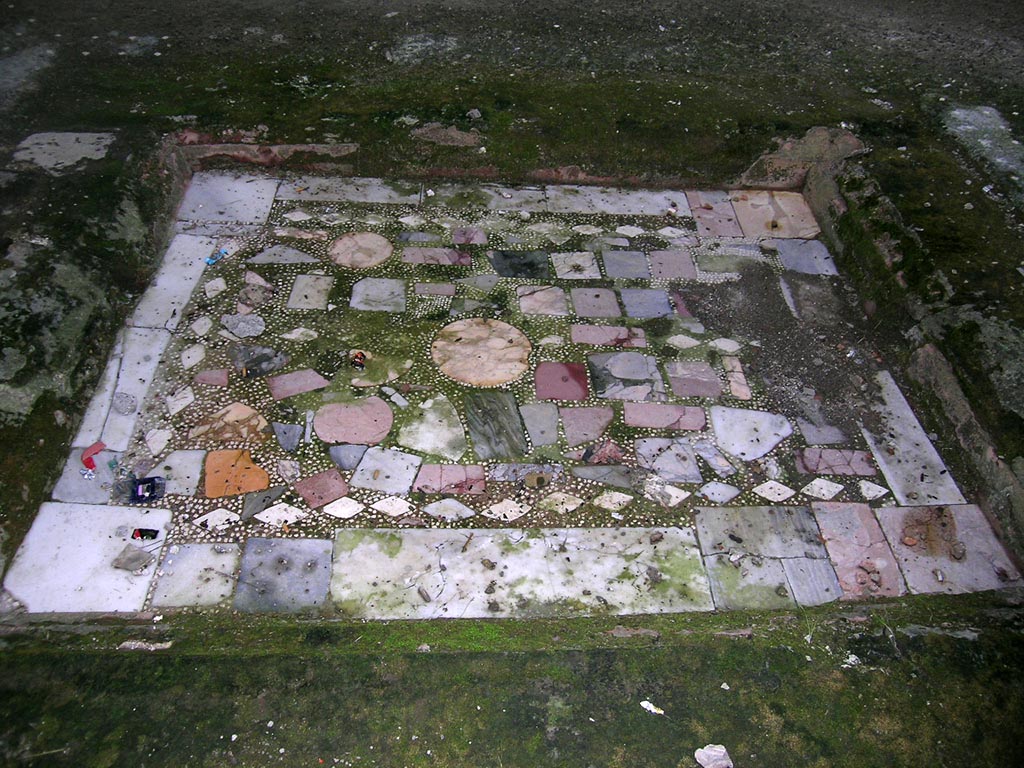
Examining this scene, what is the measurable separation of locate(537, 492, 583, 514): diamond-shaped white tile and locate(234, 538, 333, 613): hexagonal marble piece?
1.33m

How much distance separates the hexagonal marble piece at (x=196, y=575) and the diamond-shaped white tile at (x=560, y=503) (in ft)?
6.06

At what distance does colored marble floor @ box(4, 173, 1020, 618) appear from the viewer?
12.9ft

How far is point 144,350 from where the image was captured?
16.4 ft

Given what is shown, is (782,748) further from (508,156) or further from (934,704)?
(508,156)

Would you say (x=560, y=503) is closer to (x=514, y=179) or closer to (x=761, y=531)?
(x=761, y=531)

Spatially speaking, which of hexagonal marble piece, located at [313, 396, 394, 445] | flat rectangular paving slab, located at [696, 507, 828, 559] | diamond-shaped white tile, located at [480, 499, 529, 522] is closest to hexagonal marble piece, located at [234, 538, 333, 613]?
hexagonal marble piece, located at [313, 396, 394, 445]

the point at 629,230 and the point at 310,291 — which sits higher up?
the point at 629,230

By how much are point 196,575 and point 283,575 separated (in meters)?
0.48

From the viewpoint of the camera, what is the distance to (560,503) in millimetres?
4301

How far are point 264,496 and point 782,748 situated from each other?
3.16 metres

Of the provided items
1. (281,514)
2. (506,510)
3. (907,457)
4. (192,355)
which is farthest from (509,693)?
(192,355)

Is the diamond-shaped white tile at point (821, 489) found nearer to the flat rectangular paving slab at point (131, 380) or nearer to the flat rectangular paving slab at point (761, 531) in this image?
the flat rectangular paving slab at point (761, 531)

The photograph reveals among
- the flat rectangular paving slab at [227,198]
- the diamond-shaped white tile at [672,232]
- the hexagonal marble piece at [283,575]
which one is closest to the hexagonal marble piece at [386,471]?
the hexagonal marble piece at [283,575]

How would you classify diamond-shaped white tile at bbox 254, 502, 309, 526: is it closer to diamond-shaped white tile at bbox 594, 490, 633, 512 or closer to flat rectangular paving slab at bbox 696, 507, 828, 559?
diamond-shaped white tile at bbox 594, 490, 633, 512
